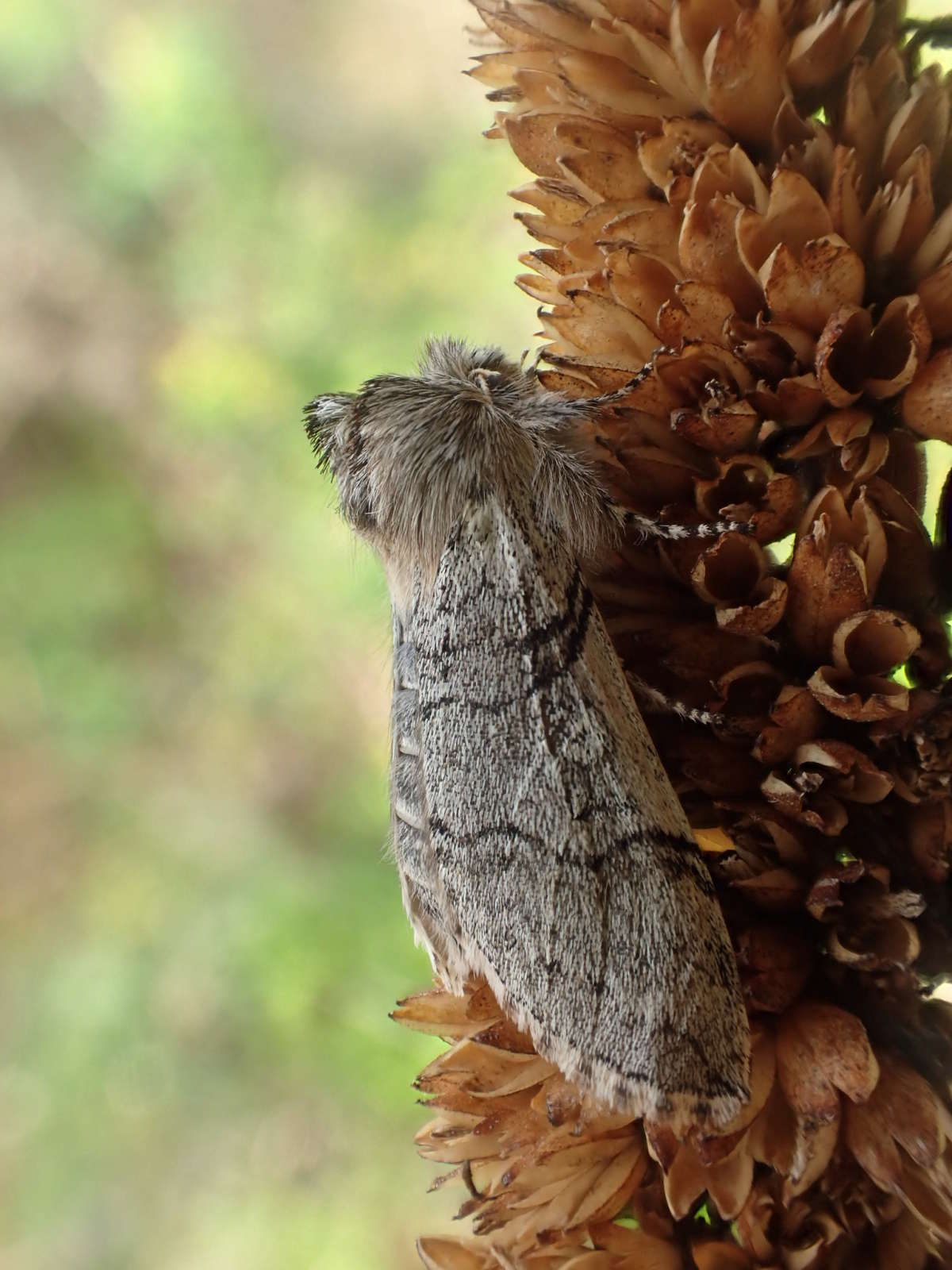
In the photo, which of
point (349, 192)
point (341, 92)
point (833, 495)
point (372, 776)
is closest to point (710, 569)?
point (833, 495)

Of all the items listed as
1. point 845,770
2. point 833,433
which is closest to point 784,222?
point 833,433

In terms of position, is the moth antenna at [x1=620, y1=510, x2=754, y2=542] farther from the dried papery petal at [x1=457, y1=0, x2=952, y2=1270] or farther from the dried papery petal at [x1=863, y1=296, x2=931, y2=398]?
the dried papery petal at [x1=863, y1=296, x2=931, y2=398]

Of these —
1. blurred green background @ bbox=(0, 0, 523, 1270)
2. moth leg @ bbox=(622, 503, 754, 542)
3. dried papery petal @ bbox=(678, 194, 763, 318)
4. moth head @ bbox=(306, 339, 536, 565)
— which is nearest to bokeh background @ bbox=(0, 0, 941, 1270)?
blurred green background @ bbox=(0, 0, 523, 1270)

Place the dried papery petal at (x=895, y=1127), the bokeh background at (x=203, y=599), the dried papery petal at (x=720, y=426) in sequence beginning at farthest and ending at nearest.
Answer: the bokeh background at (x=203, y=599)
the dried papery petal at (x=720, y=426)
the dried papery petal at (x=895, y=1127)

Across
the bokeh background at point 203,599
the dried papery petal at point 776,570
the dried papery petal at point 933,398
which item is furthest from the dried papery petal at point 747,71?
the bokeh background at point 203,599

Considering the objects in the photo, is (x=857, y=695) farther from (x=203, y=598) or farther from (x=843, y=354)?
(x=203, y=598)

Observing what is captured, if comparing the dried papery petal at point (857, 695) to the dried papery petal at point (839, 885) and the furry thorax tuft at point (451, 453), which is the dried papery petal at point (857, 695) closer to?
the dried papery petal at point (839, 885)

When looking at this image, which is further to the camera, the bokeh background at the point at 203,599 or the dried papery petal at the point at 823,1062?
the bokeh background at the point at 203,599
